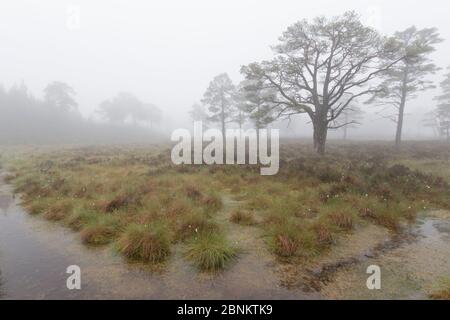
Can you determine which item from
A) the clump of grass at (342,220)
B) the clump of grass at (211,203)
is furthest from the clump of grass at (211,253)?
the clump of grass at (342,220)

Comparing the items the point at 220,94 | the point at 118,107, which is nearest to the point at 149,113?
the point at 118,107

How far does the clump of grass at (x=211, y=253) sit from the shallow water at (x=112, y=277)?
0.18 meters

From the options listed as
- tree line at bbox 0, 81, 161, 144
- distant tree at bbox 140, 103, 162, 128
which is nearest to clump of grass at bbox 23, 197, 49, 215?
tree line at bbox 0, 81, 161, 144

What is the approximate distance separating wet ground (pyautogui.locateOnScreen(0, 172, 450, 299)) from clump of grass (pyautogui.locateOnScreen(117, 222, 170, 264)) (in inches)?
8.9

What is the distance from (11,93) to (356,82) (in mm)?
78486

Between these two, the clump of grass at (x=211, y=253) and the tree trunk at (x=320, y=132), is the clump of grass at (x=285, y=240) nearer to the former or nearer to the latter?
the clump of grass at (x=211, y=253)

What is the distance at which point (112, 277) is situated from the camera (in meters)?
4.67

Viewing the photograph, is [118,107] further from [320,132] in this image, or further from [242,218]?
[242,218]

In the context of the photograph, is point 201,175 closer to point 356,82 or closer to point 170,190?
point 170,190

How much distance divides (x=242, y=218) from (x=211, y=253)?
231 cm

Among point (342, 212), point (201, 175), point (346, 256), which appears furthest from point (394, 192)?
point (201, 175)

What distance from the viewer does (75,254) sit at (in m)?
5.57

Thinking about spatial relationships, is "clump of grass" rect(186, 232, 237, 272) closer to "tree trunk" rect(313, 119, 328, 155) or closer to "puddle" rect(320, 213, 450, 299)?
"puddle" rect(320, 213, 450, 299)

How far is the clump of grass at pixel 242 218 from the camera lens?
720 cm
